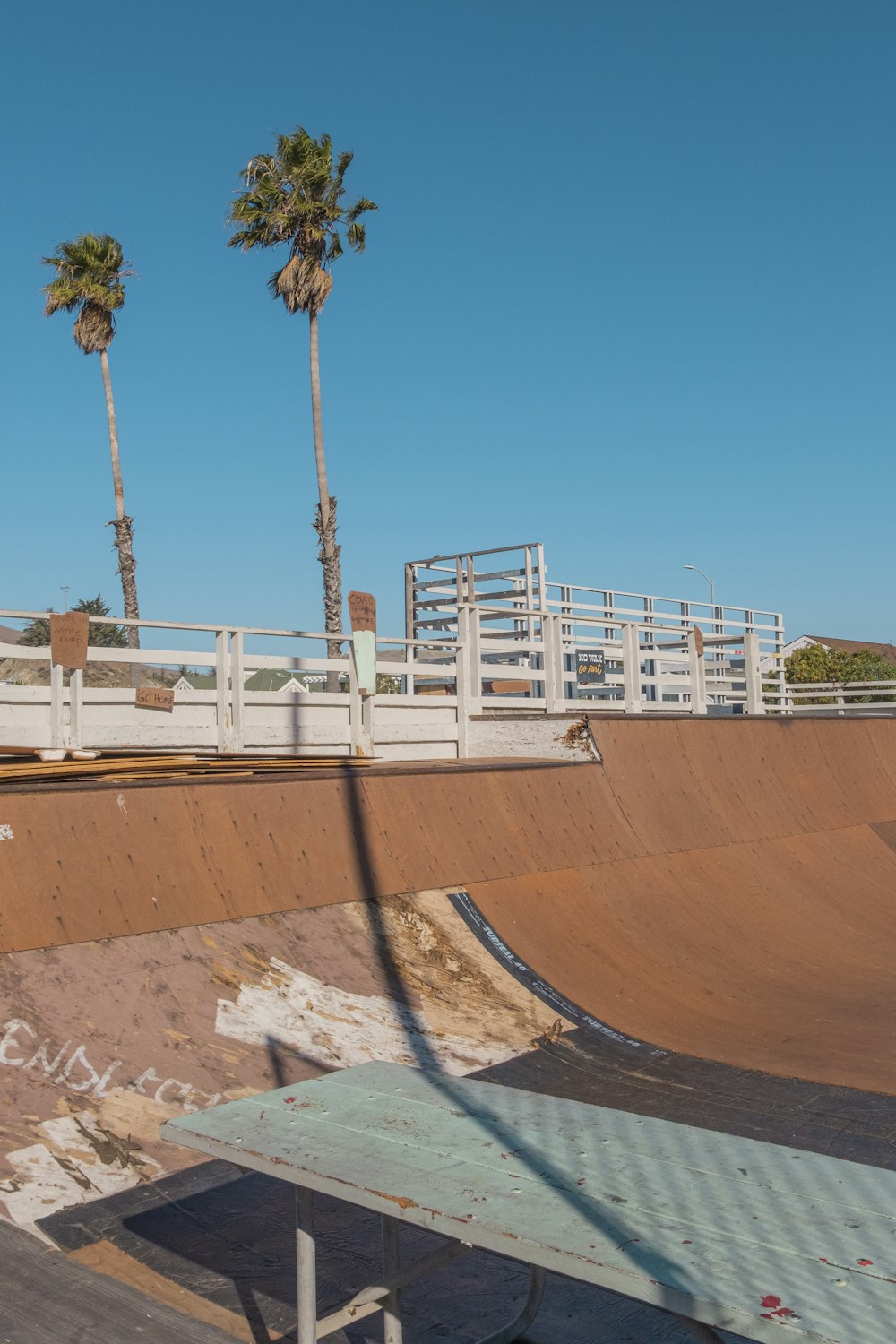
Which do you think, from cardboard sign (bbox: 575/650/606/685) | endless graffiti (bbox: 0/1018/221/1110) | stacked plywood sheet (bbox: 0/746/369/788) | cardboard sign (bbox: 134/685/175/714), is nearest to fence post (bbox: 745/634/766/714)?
cardboard sign (bbox: 575/650/606/685)

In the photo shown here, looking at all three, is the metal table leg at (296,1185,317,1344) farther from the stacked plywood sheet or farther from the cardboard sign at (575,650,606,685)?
the cardboard sign at (575,650,606,685)

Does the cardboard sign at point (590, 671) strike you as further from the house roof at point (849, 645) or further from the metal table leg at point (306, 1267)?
the house roof at point (849, 645)

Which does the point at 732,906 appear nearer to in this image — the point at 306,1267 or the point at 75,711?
the point at 75,711

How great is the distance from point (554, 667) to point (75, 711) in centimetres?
574

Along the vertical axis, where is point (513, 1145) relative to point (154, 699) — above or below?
below

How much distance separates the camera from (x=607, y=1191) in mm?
2416

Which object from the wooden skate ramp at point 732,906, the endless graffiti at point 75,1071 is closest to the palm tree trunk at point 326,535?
the wooden skate ramp at point 732,906

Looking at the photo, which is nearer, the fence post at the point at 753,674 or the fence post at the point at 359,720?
the fence post at the point at 359,720

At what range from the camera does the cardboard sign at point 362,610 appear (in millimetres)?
10266

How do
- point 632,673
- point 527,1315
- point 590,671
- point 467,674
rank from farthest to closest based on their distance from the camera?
1. point 590,671
2. point 632,673
3. point 467,674
4. point 527,1315

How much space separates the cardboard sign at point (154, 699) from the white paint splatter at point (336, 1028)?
4.56 metres

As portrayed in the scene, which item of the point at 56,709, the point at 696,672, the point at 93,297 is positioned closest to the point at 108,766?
the point at 56,709

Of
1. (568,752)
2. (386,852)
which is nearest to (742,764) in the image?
(568,752)

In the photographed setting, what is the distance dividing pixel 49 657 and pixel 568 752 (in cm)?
457
